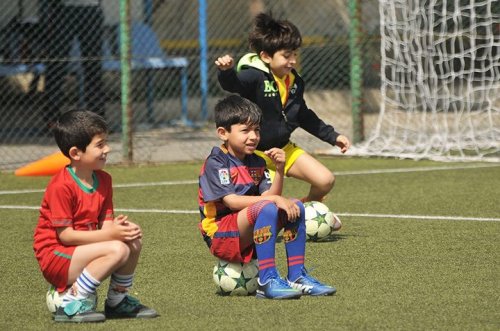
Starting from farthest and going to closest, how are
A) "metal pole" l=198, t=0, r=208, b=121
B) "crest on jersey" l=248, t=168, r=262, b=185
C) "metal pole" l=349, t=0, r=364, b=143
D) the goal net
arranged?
"metal pole" l=198, t=0, r=208, b=121
"metal pole" l=349, t=0, r=364, b=143
the goal net
"crest on jersey" l=248, t=168, r=262, b=185

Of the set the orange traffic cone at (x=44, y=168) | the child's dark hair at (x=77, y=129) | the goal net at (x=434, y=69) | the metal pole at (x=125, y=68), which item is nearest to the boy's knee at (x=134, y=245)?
the child's dark hair at (x=77, y=129)

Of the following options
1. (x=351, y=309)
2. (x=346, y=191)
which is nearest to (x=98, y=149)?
(x=351, y=309)

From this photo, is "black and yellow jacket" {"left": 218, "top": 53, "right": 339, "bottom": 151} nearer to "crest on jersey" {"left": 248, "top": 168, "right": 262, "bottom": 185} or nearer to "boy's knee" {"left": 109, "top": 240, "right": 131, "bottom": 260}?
"crest on jersey" {"left": 248, "top": 168, "right": 262, "bottom": 185}

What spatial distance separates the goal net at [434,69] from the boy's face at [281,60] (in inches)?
214

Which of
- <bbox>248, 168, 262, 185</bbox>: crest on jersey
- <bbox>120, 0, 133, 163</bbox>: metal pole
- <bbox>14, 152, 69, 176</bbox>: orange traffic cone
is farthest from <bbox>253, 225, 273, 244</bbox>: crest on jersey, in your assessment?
<bbox>120, 0, 133, 163</bbox>: metal pole

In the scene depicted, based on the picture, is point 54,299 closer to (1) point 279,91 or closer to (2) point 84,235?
(2) point 84,235

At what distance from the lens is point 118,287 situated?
537cm

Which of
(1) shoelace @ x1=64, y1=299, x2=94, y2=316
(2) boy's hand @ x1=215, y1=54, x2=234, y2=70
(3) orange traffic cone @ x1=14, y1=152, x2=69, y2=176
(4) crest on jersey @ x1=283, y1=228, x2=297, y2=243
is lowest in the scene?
(3) orange traffic cone @ x1=14, y1=152, x2=69, y2=176

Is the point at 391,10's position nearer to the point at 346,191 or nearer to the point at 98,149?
the point at 346,191

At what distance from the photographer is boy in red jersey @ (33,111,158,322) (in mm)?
5207

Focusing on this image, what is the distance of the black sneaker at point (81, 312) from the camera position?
5.26 meters

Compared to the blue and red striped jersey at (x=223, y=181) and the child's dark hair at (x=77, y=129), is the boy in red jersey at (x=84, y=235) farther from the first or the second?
the blue and red striped jersey at (x=223, y=181)

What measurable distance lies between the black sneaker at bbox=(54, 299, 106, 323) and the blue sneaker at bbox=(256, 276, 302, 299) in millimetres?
937

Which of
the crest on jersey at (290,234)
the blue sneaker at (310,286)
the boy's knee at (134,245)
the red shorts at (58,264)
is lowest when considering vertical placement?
the blue sneaker at (310,286)
